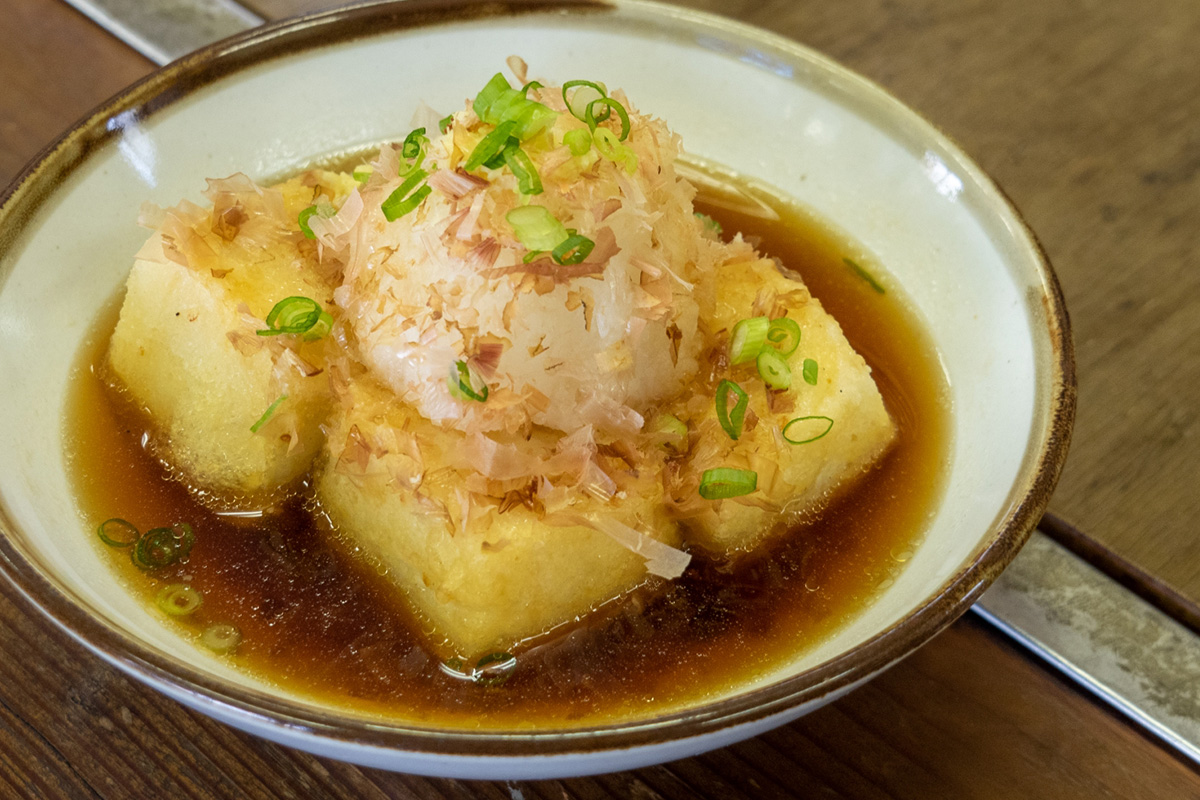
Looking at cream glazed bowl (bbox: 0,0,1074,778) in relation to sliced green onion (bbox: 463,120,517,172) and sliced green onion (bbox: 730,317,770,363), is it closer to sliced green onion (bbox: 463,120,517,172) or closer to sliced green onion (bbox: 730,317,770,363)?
sliced green onion (bbox: 730,317,770,363)

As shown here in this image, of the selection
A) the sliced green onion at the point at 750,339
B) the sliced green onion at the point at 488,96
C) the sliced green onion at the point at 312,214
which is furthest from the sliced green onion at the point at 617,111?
the sliced green onion at the point at 312,214

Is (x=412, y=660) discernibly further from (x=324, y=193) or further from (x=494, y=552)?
(x=324, y=193)

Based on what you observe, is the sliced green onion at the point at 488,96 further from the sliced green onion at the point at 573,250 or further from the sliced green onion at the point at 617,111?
the sliced green onion at the point at 573,250

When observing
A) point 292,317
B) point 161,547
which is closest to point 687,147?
point 292,317

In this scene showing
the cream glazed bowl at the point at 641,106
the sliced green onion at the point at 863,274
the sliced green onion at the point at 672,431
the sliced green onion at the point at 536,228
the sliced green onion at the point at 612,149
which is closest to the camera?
the cream glazed bowl at the point at 641,106

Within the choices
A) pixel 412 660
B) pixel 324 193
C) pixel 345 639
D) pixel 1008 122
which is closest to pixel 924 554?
pixel 412 660

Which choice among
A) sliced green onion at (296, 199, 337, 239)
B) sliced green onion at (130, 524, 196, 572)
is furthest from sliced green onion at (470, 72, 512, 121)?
sliced green onion at (130, 524, 196, 572)
